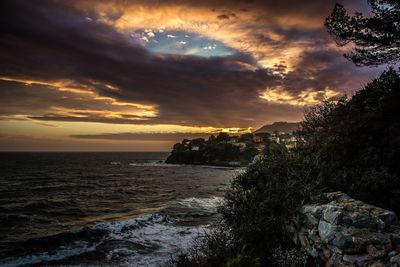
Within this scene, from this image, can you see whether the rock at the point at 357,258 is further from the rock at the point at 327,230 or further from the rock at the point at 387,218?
the rock at the point at 387,218

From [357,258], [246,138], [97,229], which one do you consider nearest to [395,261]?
[357,258]

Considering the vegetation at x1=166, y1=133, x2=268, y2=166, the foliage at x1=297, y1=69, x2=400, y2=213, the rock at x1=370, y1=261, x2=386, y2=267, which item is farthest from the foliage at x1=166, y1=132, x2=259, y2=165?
the rock at x1=370, y1=261, x2=386, y2=267

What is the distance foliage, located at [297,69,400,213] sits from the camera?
10.8 metres

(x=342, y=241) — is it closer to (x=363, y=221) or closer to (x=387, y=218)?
(x=363, y=221)

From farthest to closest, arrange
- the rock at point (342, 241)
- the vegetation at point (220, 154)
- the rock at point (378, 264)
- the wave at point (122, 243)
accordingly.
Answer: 1. the vegetation at point (220, 154)
2. the wave at point (122, 243)
3. the rock at point (342, 241)
4. the rock at point (378, 264)

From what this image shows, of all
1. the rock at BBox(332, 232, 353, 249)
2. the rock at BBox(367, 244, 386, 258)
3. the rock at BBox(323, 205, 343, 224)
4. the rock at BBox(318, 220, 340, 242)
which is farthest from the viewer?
the rock at BBox(323, 205, 343, 224)

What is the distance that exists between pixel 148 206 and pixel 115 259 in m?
17.4

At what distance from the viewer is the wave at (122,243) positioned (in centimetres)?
1515

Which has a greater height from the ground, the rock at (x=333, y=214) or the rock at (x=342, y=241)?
the rock at (x=333, y=214)

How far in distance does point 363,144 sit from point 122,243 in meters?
13.4

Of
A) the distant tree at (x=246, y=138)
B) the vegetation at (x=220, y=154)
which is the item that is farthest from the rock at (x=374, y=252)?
the distant tree at (x=246, y=138)

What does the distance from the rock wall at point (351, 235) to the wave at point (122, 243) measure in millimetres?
4170

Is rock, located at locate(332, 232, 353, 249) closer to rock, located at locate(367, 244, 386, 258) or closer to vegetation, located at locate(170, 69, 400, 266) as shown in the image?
rock, located at locate(367, 244, 386, 258)

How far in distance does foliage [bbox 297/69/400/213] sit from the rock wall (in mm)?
2266
